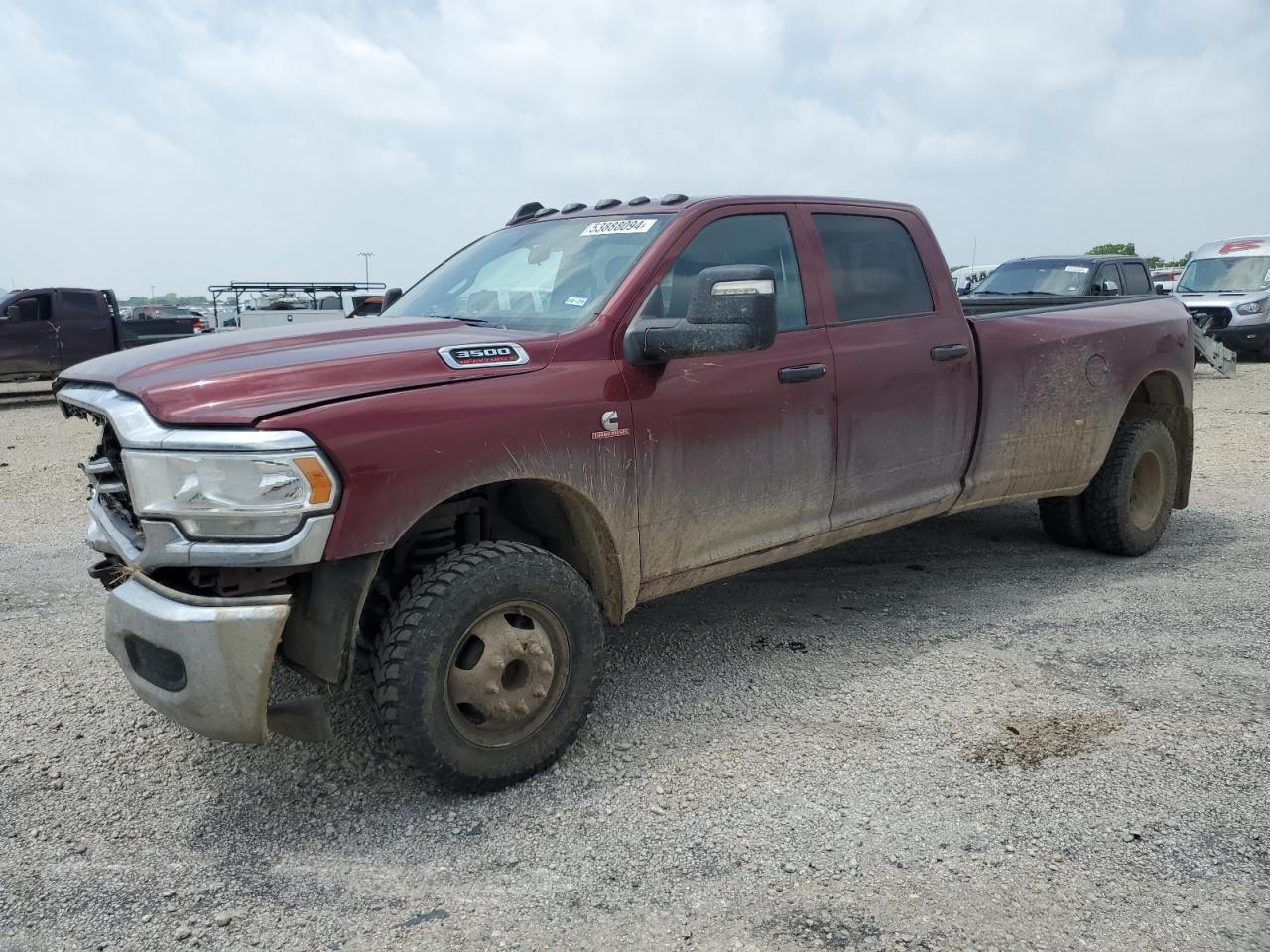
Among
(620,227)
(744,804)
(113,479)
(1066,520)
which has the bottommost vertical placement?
(744,804)

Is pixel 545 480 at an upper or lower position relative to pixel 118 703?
upper

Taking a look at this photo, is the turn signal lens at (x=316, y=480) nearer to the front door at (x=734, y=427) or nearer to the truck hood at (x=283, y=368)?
the truck hood at (x=283, y=368)

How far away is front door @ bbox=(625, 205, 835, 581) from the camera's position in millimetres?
3426

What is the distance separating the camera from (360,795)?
10.3 ft

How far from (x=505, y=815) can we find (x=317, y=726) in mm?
601

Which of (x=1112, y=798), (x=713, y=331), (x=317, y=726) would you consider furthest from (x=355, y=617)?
(x=1112, y=798)

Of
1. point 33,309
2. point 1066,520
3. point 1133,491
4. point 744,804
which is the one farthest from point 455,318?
point 33,309

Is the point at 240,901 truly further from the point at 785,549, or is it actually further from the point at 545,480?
the point at 785,549

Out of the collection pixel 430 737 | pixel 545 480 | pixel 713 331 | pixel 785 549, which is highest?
pixel 713 331

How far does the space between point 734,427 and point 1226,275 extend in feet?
58.5

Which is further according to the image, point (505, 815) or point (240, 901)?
point (505, 815)

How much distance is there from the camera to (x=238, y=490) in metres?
2.62

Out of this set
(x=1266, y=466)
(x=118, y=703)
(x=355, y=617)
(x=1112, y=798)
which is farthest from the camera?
(x=1266, y=466)

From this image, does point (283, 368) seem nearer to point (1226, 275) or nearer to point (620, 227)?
point (620, 227)
